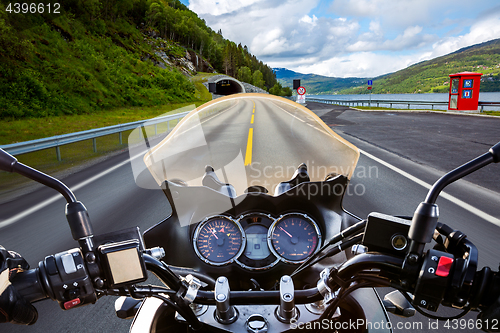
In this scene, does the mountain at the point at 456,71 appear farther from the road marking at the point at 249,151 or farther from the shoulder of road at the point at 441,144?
the road marking at the point at 249,151

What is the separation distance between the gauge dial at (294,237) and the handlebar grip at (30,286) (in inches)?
58.5

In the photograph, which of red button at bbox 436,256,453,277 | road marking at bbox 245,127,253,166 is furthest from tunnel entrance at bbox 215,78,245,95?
red button at bbox 436,256,453,277

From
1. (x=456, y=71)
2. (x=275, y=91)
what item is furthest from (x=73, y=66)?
(x=456, y=71)

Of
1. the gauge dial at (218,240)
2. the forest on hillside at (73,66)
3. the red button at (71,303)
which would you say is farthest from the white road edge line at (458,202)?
the forest on hillside at (73,66)

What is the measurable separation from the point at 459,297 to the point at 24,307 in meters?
1.58

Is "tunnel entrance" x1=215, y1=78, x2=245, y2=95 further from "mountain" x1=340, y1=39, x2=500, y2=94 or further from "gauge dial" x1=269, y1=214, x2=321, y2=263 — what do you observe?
"mountain" x1=340, y1=39, x2=500, y2=94

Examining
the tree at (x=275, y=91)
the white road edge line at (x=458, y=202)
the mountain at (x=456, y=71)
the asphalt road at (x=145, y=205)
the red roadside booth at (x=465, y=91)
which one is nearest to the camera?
the asphalt road at (x=145, y=205)

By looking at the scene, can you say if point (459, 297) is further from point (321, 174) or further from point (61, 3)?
point (61, 3)

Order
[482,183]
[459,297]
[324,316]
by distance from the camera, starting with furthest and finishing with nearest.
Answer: [482,183], [324,316], [459,297]

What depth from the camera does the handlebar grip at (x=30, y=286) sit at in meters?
1.22

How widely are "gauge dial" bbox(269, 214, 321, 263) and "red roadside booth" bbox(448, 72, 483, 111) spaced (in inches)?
1119

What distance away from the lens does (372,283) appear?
1331mm

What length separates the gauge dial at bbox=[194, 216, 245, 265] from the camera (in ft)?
7.66

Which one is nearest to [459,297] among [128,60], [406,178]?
[406,178]
